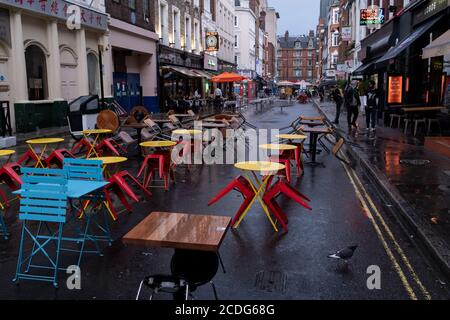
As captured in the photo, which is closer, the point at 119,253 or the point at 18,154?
the point at 119,253

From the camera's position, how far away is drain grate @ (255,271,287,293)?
4.55 meters

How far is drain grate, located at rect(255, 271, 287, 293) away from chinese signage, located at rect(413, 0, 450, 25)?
13.4 metres

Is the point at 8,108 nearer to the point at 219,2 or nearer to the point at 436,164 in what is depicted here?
the point at 436,164

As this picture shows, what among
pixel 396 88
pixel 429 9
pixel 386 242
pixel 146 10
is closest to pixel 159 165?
pixel 386 242

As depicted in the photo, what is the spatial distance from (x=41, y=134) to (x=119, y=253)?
12.3 meters

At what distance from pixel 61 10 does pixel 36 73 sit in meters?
2.86

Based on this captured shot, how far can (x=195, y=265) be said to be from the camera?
12.7ft

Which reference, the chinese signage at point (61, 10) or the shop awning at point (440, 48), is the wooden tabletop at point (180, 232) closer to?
the shop awning at point (440, 48)

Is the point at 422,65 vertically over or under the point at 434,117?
over

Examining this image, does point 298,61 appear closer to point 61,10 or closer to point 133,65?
point 133,65

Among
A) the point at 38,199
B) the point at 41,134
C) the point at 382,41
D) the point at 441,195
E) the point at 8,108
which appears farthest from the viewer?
the point at 382,41

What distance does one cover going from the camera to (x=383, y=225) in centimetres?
668

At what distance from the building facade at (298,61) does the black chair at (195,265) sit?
468 ft

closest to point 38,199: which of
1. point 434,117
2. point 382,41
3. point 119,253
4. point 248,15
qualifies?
point 119,253
